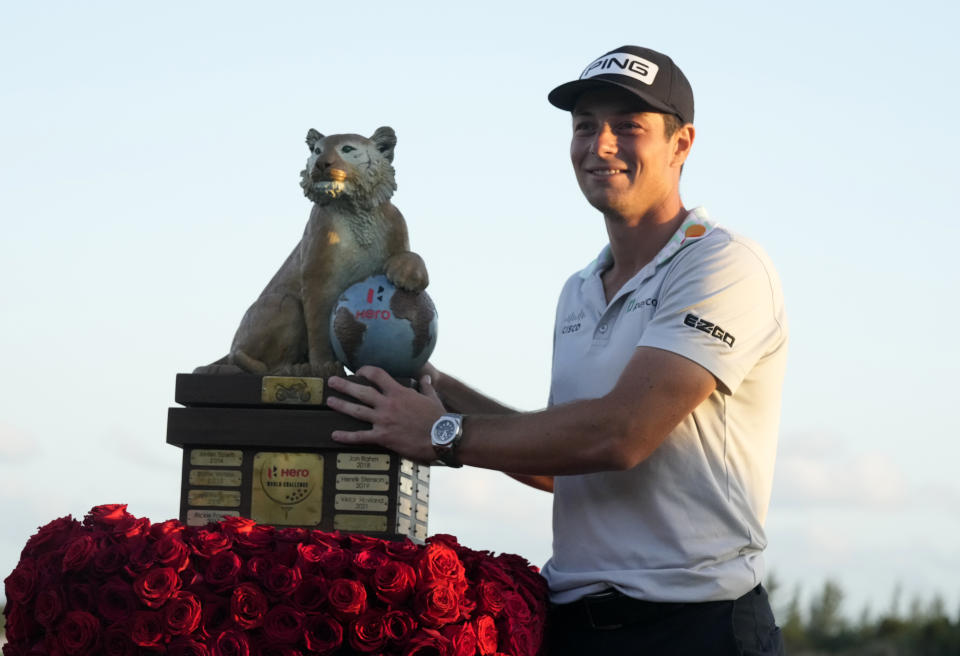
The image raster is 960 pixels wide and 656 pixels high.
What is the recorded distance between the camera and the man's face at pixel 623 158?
4375mm

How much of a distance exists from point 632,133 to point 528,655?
184 centimetres

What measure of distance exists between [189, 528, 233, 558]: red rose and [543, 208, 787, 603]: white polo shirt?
3.75 ft

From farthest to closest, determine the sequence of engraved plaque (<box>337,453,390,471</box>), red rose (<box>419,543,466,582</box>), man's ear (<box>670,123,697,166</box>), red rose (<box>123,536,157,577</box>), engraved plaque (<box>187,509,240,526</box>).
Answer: engraved plaque (<box>187,509,240,526</box>) < engraved plaque (<box>337,453,390,471</box>) < man's ear (<box>670,123,697,166</box>) < red rose (<box>123,536,157,577</box>) < red rose (<box>419,543,466,582</box>)

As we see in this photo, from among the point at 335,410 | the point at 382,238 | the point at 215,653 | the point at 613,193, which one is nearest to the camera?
the point at 215,653

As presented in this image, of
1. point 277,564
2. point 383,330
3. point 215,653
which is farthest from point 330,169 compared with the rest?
point 215,653

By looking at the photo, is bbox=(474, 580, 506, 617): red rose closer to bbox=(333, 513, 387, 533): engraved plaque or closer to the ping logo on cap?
bbox=(333, 513, 387, 533): engraved plaque

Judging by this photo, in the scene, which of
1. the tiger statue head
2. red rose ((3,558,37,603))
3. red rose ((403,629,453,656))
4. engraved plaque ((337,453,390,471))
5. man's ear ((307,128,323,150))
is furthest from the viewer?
man's ear ((307,128,323,150))


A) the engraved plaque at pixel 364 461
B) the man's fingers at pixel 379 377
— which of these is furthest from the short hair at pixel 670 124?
the engraved plaque at pixel 364 461

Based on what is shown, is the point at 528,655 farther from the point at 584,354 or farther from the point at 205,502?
the point at 205,502

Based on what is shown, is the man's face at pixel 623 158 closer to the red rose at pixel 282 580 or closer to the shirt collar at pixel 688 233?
the shirt collar at pixel 688 233

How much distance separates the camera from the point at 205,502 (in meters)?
4.79

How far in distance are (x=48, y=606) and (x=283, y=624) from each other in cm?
85

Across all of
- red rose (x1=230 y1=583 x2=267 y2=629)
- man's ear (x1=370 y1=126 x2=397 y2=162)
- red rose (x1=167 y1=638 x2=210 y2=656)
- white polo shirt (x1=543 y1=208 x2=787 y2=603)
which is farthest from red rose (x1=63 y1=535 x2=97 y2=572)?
man's ear (x1=370 y1=126 x2=397 y2=162)

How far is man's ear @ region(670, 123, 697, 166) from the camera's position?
14.8 feet
